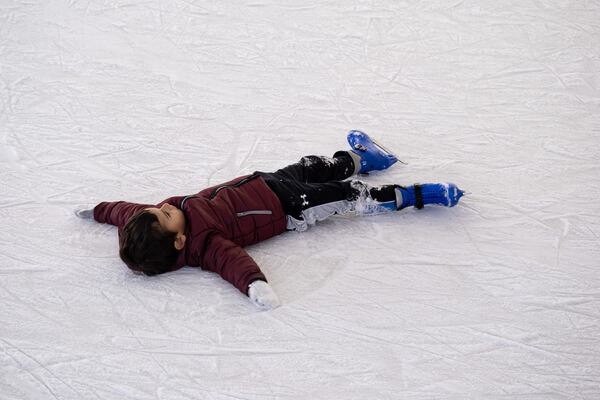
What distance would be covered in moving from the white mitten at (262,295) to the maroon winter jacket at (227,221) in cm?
3

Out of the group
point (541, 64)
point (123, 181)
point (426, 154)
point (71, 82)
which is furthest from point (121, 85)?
point (541, 64)

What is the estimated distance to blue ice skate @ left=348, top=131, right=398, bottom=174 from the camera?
10.3 ft

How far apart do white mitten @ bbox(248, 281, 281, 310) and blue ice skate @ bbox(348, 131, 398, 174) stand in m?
1.07

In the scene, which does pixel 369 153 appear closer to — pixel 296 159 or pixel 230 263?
pixel 296 159

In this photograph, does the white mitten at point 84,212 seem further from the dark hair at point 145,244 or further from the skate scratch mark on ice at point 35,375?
the skate scratch mark on ice at point 35,375

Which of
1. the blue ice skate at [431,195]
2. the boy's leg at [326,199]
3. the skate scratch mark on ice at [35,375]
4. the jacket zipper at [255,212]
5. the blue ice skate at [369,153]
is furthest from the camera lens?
the blue ice skate at [369,153]

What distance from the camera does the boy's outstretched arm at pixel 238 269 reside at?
7.33 ft

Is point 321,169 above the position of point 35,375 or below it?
above

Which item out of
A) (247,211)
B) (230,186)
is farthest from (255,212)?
(230,186)

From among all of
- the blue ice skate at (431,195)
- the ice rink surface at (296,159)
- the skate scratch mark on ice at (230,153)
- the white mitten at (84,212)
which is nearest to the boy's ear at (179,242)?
the ice rink surface at (296,159)

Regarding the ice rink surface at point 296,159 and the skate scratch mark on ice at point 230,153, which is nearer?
the ice rink surface at point 296,159

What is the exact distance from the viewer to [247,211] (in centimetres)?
258

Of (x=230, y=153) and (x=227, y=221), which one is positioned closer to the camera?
(x=227, y=221)

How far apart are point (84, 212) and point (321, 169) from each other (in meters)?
1.04
